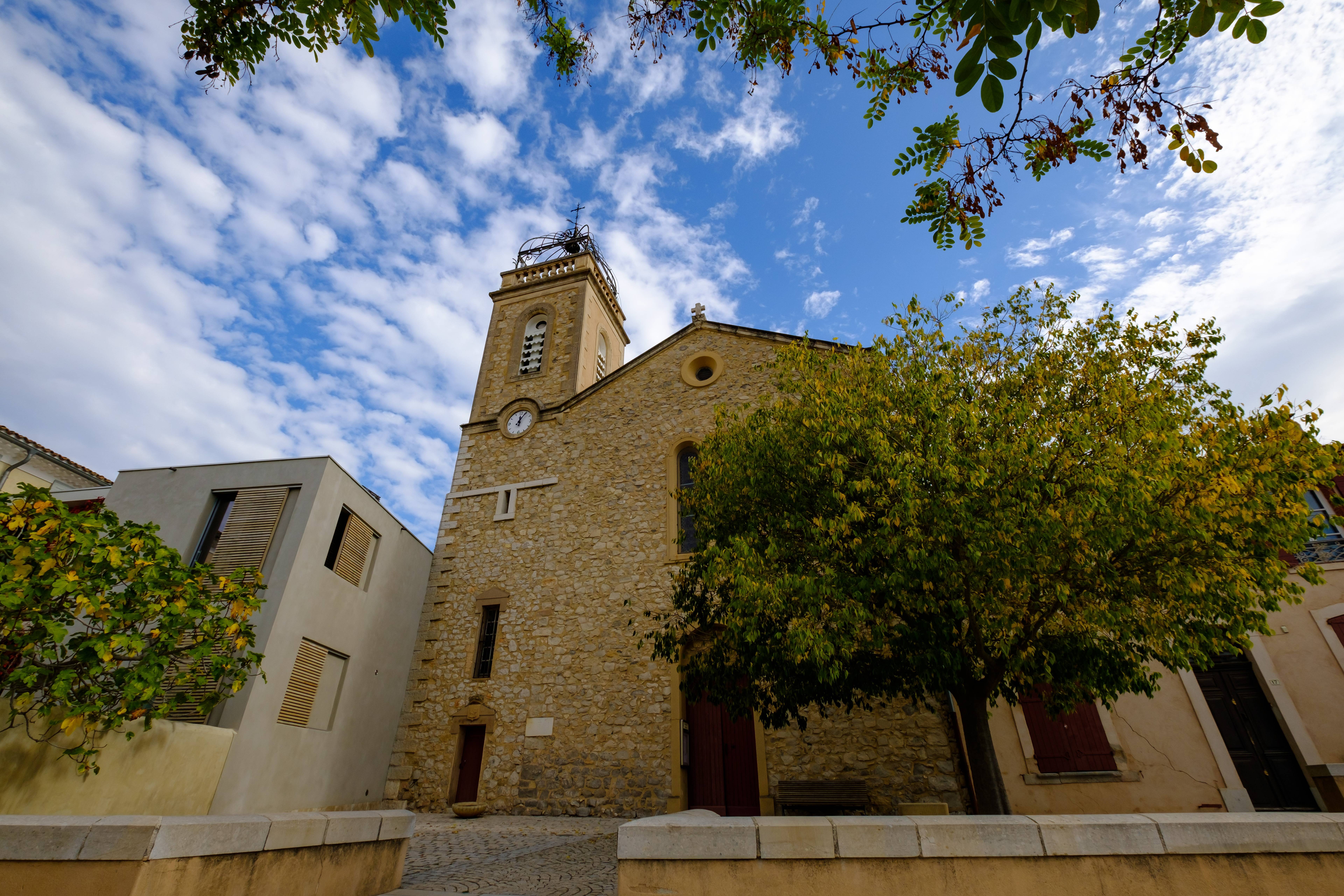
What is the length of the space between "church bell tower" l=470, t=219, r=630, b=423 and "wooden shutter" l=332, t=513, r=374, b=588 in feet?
13.9

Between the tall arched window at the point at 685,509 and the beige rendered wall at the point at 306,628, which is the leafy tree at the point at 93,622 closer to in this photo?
the beige rendered wall at the point at 306,628

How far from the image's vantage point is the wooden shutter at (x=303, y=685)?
9.63 metres

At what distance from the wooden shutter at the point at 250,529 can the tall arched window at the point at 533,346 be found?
6977mm

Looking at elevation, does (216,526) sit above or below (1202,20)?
above

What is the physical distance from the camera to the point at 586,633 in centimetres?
1151

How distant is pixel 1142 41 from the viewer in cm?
285

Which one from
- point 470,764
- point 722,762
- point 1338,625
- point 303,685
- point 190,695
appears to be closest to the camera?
point 190,695

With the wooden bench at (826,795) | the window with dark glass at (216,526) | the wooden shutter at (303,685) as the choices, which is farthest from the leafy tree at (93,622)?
the wooden bench at (826,795)

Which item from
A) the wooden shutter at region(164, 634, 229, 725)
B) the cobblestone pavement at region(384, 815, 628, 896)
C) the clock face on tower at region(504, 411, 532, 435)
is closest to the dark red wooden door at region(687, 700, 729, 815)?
the cobblestone pavement at region(384, 815, 628, 896)

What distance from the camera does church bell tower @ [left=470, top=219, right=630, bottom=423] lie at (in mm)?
15711

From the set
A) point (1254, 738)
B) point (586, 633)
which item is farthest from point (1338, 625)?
point (586, 633)

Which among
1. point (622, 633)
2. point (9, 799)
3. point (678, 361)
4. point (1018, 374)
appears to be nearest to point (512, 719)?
point (622, 633)

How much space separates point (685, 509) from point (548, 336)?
27.6ft

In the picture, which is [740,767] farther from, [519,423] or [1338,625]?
[1338,625]
